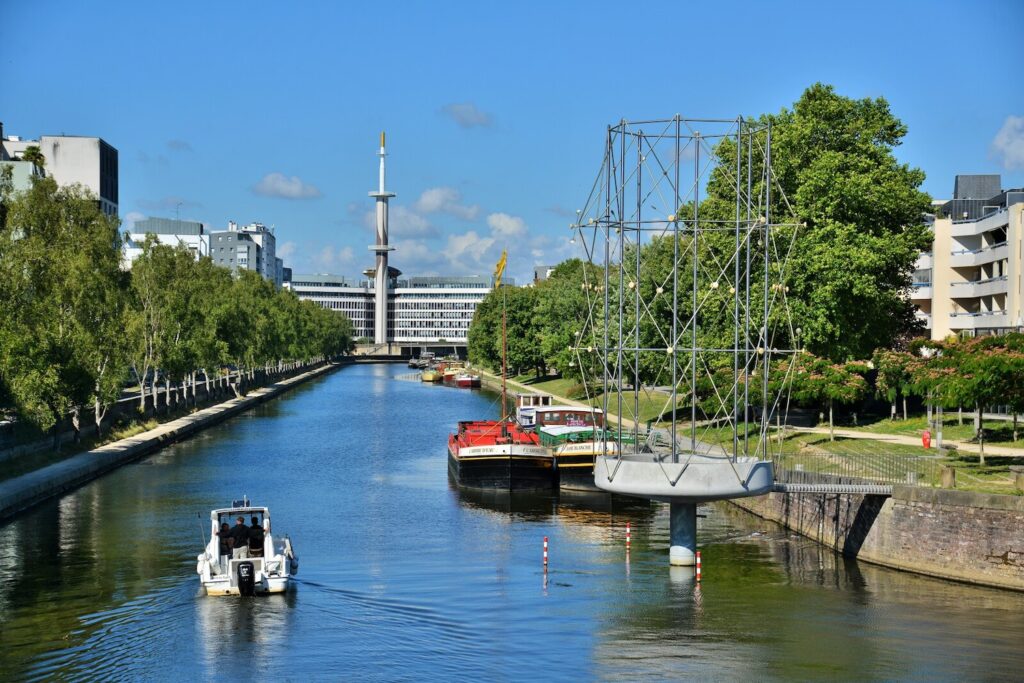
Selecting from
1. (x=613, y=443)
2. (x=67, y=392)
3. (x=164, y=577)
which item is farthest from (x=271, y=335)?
(x=164, y=577)

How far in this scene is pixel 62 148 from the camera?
572 ft

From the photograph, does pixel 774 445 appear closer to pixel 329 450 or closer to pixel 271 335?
pixel 329 450

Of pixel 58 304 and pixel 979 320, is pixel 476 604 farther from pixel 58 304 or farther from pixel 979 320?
pixel 979 320

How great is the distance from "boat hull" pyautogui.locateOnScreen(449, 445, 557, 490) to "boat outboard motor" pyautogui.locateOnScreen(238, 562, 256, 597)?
2613 cm

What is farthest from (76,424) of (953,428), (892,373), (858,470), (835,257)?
(953,428)

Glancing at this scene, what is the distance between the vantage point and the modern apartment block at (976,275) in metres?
81.0

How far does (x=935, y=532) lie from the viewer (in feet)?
136

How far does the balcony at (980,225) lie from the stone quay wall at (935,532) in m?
45.1

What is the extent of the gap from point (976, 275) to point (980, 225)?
23.6 ft

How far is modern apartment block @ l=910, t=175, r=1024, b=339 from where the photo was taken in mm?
81000

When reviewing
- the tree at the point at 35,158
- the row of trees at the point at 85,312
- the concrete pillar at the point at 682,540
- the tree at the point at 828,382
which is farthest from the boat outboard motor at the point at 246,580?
the tree at the point at 35,158

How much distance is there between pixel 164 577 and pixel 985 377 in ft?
99.0

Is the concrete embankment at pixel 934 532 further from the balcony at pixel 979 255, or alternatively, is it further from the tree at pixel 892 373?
the balcony at pixel 979 255

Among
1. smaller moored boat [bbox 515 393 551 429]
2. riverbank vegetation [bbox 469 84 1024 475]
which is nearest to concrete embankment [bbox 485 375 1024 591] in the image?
riverbank vegetation [bbox 469 84 1024 475]
